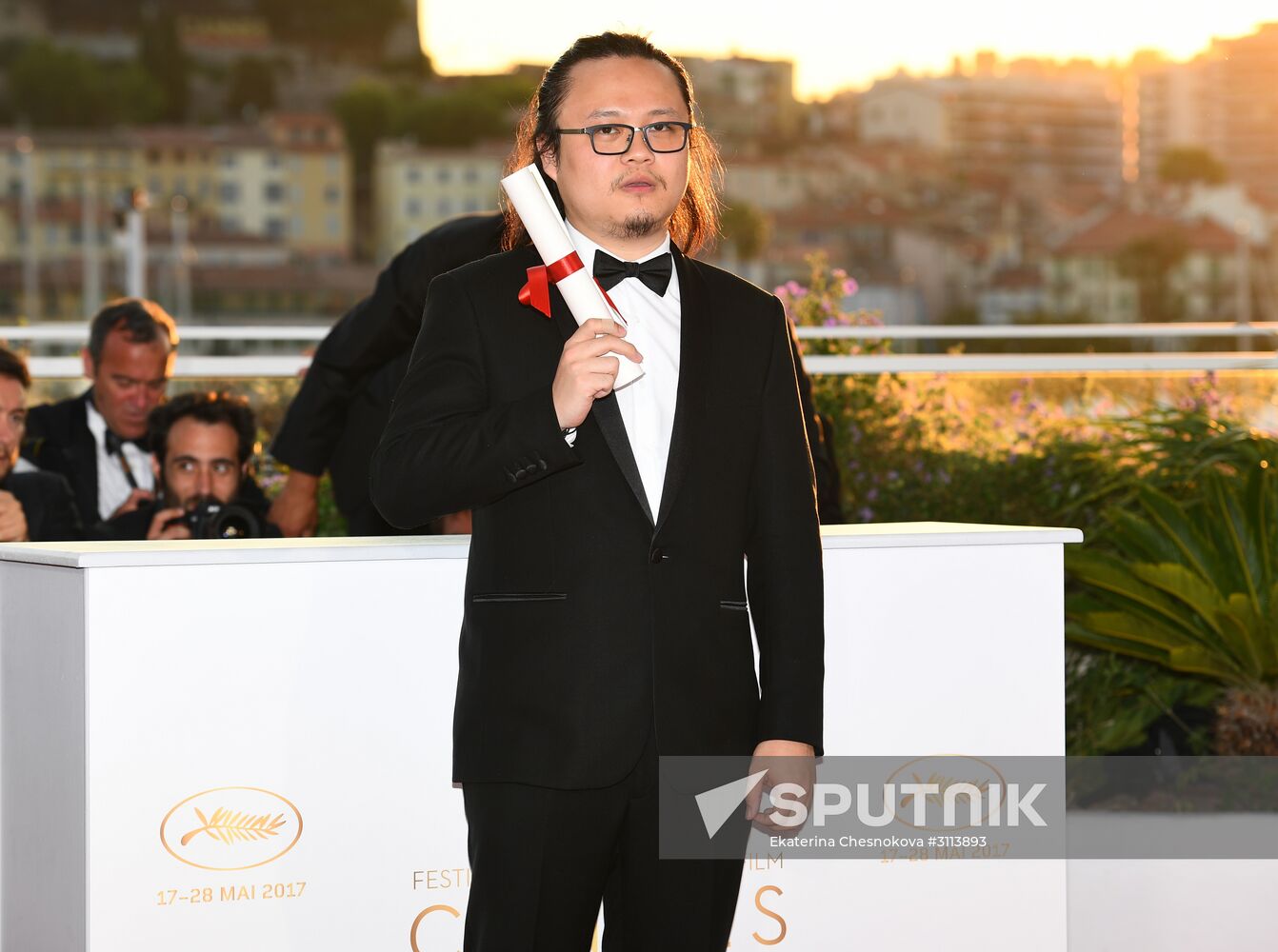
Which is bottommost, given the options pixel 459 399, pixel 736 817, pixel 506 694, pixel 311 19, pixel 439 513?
pixel 736 817

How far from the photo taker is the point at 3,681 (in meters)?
2.48

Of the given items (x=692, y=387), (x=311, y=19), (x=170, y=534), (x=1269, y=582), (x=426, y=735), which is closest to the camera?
(x=692, y=387)

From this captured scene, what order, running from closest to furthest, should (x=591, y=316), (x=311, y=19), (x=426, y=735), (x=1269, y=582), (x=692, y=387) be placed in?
1. (x=591, y=316)
2. (x=692, y=387)
3. (x=426, y=735)
4. (x=1269, y=582)
5. (x=311, y=19)

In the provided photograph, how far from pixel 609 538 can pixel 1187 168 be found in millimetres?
95082

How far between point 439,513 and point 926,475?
349cm

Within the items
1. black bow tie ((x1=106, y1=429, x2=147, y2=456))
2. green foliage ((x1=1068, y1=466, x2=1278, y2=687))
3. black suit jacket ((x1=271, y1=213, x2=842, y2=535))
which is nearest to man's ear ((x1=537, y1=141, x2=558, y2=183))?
black suit jacket ((x1=271, y1=213, x2=842, y2=535))

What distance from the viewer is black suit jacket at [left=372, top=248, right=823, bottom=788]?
195 centimetres

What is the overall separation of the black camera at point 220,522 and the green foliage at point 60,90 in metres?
82.7

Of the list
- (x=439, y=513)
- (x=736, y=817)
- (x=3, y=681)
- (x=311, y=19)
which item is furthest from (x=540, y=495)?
(x=311, y=19)

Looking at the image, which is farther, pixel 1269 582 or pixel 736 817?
pixel 1269 582

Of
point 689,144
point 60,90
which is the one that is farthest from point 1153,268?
point 689,144

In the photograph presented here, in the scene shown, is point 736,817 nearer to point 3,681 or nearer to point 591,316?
point 591,316

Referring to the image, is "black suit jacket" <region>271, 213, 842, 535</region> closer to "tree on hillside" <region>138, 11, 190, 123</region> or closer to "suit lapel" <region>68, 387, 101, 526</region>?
"suit lapel" <region>68, 387, 101, 526</region>

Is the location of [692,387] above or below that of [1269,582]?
above
